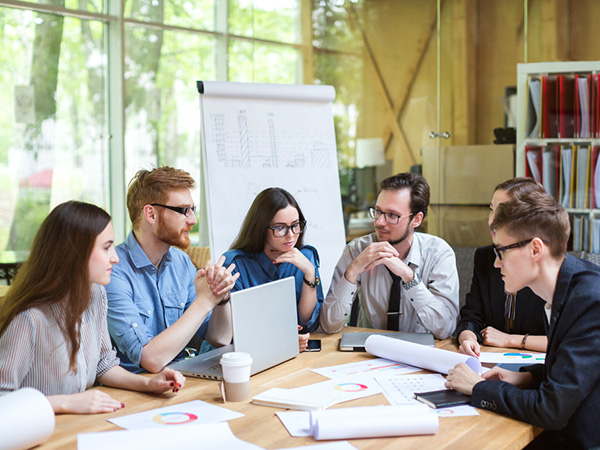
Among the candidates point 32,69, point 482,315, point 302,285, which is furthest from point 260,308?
point 32,69

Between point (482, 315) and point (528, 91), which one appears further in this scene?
point (528, 91)

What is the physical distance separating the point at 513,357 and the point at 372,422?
900mm

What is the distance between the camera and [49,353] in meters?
1.77

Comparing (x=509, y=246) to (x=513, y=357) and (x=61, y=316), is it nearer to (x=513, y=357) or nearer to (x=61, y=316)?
(x=513, y=357)

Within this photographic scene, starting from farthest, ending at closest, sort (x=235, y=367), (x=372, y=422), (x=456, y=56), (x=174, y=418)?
(x=456, y=56)
(x=235, y=367)
(x=174, y=418)
(x=372, y=422)

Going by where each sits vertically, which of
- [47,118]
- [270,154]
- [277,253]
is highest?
[47,118]

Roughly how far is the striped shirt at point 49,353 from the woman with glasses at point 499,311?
1.26 m

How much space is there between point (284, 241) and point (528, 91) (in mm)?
2727

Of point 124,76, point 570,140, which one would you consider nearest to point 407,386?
point 570,140

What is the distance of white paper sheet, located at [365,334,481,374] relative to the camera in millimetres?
1965

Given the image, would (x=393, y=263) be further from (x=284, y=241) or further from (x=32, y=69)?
(x=32, y=69)

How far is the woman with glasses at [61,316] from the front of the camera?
5.59 feet

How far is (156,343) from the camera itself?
207 cm

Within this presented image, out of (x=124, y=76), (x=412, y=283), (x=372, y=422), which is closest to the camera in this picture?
(x=372, y=422)
